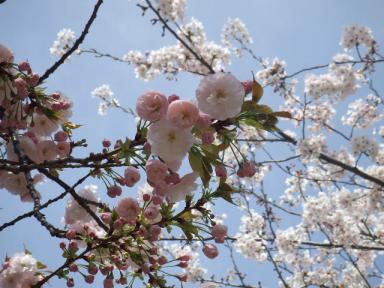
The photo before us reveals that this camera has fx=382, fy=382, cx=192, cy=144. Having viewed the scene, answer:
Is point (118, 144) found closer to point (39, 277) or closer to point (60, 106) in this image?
point (60, 106)

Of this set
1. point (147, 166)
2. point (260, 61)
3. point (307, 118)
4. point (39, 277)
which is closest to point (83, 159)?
point (147, 166)

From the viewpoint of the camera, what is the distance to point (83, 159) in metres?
1.42

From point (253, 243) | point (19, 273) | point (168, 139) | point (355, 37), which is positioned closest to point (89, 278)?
point (19, 273)

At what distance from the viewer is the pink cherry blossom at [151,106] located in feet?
4.01

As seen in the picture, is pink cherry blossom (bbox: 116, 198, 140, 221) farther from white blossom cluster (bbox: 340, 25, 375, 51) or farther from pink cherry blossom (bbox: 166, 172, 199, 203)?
white blossom cluster (bbox: 340, 25, 375, 51)

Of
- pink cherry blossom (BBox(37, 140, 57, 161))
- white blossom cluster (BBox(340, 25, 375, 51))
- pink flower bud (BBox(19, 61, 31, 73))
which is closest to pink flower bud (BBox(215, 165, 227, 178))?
pink cherry blossom (BBox(37, 140, 57, 161))

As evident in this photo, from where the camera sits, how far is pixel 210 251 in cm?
159

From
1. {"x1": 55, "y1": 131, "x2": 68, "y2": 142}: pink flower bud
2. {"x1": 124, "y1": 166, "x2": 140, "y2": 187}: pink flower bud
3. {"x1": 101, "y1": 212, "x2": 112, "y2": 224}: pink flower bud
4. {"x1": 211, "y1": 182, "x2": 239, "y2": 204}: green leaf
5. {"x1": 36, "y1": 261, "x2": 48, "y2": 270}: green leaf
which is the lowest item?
{"x1": 36, "y1": 261, "x2": 48, "y2": 270}: green leaf

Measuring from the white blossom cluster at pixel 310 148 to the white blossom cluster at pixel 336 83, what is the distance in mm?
1386

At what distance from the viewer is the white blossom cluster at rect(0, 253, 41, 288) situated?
152cm

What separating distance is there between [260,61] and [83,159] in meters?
5.63

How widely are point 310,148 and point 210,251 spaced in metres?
4.28

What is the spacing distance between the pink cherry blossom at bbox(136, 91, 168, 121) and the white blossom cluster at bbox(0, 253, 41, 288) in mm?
852

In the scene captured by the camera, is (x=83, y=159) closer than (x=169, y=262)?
Yes
